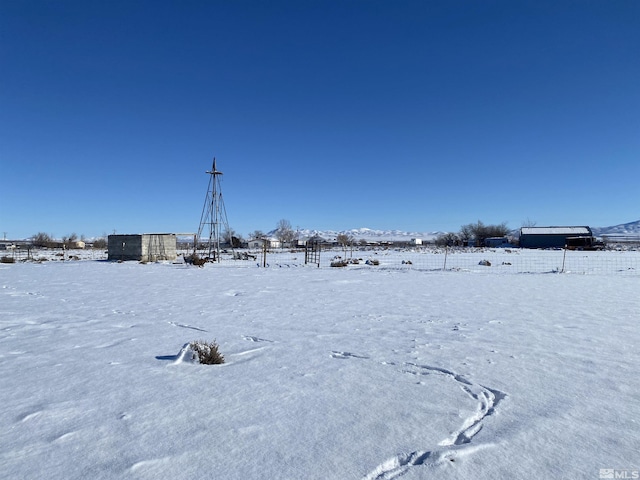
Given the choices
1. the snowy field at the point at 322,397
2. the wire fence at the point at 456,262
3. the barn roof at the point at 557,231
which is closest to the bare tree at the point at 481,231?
the barn roof at the point at 557,231

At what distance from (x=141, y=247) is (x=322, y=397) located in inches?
1047

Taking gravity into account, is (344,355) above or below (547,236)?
below

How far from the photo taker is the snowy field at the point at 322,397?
86.7 inches

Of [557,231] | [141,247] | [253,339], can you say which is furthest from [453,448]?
[557,231]

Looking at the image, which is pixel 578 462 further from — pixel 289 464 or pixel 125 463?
pixel 125 463

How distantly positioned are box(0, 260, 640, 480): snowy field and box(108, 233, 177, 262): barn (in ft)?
69.0

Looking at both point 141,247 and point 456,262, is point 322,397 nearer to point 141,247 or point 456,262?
point 456,262

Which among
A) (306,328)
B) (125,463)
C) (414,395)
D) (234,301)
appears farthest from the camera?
(234,301)

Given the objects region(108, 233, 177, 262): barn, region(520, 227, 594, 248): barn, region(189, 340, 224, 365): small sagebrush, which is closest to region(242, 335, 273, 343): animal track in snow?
region(189, 340, 224, 365): small sagebrush

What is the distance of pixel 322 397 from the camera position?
3146 millimetres

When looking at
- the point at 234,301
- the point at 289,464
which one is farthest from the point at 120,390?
the point at 234,301

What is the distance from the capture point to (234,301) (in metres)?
8.61

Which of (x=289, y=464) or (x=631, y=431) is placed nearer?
(x=289, y=464)

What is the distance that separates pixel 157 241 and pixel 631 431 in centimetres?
2847
